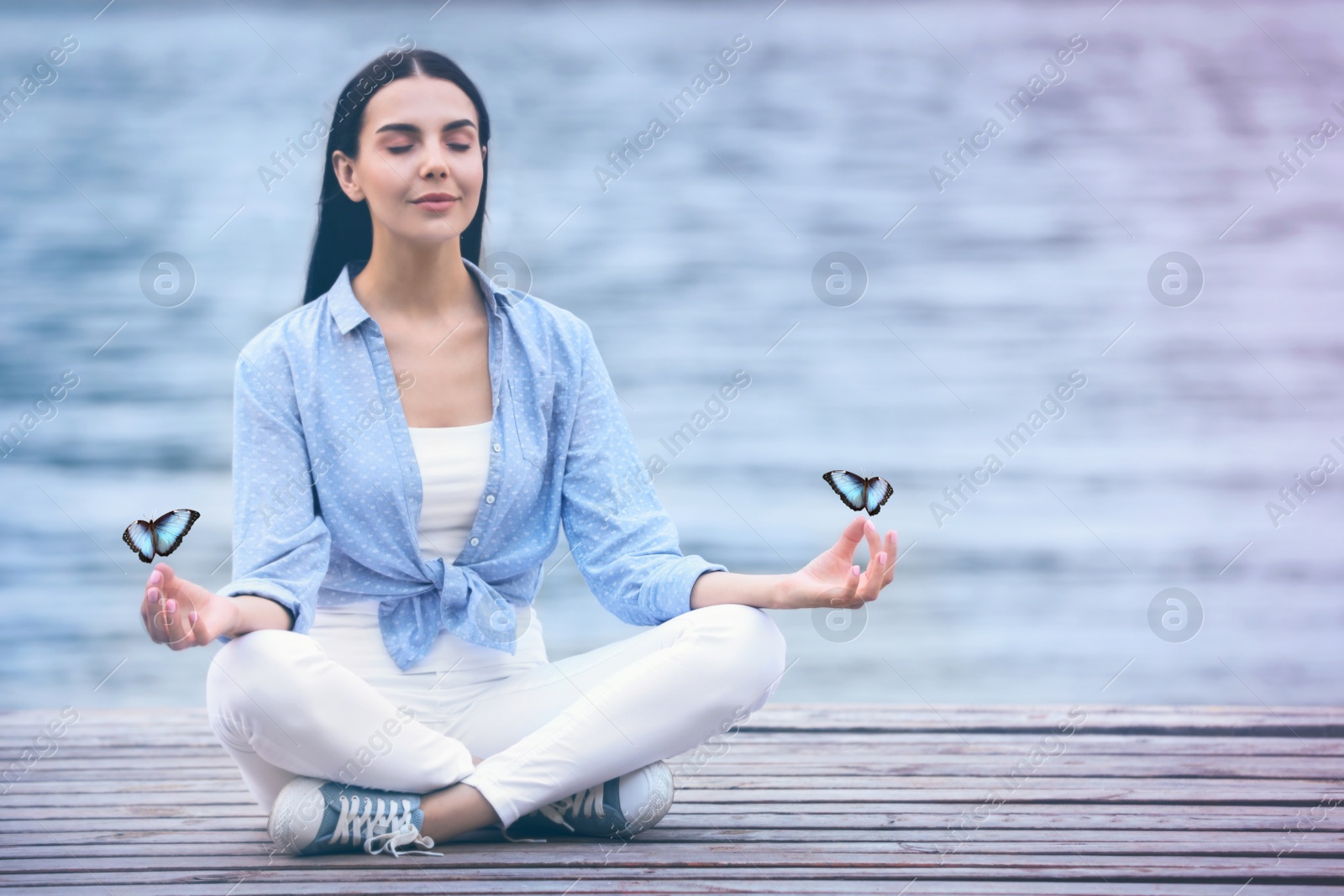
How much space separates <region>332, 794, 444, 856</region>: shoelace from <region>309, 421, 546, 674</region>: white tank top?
0.22 metres

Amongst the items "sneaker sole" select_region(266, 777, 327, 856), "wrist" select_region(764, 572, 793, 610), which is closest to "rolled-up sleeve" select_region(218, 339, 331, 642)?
"sneaker sole" select_region(266, 777, 327, 856)

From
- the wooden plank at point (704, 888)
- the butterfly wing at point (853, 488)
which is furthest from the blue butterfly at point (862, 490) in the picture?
the wooden plank at point (704, 888)

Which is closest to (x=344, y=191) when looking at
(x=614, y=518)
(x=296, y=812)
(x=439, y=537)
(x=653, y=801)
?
(x=439, y=537)

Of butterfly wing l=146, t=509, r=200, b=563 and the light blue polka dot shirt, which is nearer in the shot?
butterfly wing l=146, t=509, r=200, b=563

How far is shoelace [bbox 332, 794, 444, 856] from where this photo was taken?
2.02 meters

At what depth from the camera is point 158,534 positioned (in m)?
1.77

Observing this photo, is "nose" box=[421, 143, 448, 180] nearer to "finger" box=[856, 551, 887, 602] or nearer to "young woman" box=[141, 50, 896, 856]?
"young woman" box=[141, 50, 896, 856]

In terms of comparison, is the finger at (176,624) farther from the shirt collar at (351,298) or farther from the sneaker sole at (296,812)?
the shirt collar at (351,298)

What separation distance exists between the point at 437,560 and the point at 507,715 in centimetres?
27

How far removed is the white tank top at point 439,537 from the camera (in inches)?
85.7

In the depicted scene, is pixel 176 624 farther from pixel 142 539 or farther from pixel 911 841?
pixel 911 841

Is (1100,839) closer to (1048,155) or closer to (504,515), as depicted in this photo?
(504,515)

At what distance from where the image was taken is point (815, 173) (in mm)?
12383

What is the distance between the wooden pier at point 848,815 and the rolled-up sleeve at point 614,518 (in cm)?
39
